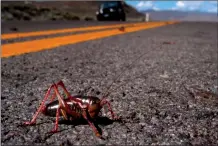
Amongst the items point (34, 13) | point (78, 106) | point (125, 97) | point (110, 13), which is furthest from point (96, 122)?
point (34, 13)

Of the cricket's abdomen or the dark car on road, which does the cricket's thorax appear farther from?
the dark car on road

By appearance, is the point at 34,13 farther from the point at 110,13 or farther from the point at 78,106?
the point at 78,106

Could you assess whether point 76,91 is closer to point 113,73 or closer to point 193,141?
point 113,73

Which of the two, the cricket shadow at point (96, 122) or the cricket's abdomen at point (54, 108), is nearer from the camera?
the cricket's abdomen at point (54, 108)

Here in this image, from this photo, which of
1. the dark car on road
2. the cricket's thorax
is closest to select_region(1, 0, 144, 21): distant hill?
the dark car on road

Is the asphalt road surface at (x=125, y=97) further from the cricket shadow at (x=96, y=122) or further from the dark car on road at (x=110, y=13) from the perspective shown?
the dark car on road at (x=110, y=13)

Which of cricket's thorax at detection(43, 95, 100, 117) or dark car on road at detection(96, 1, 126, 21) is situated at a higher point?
cricket's thorax at detection(43, 95, 100, 117)

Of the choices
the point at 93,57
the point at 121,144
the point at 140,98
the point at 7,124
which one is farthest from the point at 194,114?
the point at 93,57

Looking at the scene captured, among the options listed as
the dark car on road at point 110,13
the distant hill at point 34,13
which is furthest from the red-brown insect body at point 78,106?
the dark car on road at point 110,13
